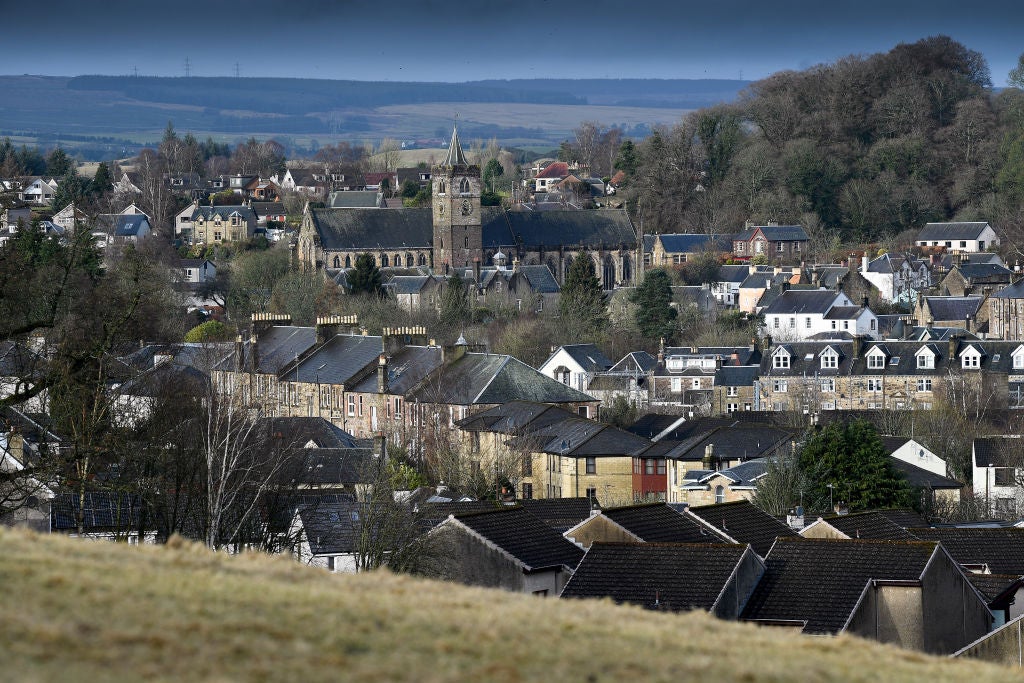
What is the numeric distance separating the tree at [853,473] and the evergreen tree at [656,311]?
154 ft

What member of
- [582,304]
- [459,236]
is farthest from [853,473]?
[459,236]

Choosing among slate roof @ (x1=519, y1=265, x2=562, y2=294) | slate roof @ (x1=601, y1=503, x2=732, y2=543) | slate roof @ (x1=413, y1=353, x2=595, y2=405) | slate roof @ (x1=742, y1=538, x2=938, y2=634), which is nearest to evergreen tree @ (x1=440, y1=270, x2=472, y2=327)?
slate roof @ (x1=519, y1=265, x2=562, y2=294)

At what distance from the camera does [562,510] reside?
3381 cm

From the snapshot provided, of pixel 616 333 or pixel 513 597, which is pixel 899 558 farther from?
pixel 616 333

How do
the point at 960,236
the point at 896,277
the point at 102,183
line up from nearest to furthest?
1. the point at 896,277
2. the point at 960,236
3. the point at 102,183

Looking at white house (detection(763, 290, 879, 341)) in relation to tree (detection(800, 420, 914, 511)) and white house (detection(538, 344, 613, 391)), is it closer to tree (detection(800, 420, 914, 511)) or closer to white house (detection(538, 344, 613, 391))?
white house (detection(538, 344, 613, 391))

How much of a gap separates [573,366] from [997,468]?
27322 mm

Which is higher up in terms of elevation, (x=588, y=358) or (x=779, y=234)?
(x=779, y=234)

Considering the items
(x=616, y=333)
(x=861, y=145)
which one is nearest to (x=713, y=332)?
(x=616, y=333)

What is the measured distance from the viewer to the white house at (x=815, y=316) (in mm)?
87625

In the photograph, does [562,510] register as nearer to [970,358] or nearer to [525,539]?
[525,539]

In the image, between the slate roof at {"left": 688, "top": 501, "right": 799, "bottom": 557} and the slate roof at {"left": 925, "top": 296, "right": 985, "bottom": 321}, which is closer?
the slate roof at {"left": 688, "top": 501, "right": 799, "bottom": 557}

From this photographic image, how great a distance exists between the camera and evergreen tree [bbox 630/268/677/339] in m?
89.7

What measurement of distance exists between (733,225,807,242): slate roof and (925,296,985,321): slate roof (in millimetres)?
24456
